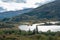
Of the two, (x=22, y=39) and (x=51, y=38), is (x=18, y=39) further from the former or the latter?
(x=51, y=38)

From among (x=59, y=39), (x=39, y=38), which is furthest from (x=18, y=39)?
(x=59, y=39)

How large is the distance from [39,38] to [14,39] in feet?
25.2

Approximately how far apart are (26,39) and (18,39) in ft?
8.07

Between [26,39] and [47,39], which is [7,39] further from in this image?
[47,39]

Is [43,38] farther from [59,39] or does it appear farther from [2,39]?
[2,39]

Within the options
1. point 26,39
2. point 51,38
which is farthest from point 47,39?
point 26,39

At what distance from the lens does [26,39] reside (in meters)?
70.1

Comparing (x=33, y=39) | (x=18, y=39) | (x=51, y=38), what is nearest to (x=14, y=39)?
(x=18, y=39)

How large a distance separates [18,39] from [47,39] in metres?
8.11

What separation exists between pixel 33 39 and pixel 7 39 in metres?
7.31

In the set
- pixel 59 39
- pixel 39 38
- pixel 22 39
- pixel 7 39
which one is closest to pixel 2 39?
pixel 7 39

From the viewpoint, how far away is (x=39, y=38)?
71.8m

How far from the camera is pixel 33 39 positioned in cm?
6888

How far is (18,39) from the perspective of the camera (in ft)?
227
